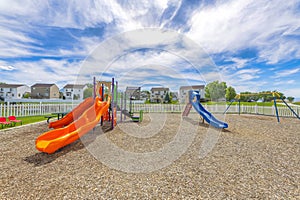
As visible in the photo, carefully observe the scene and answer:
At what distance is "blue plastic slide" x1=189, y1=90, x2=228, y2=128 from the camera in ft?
24.6

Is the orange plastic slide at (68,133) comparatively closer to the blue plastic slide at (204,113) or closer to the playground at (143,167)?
the playground at (143,167)

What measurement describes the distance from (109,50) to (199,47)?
440cm

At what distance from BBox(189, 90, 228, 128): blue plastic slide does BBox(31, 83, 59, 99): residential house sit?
56.8 meters

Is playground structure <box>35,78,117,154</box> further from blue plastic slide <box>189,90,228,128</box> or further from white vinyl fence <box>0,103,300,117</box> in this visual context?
white vinyl fence <box>0,103,300,117</box>

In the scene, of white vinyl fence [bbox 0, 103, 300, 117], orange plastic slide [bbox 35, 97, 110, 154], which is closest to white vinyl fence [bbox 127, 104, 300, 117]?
white vinyl fence [bbox 0, 103, 300, 117]

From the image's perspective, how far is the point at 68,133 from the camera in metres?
4.58

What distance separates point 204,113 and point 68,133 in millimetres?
7089

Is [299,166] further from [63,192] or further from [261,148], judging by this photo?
[63,192]

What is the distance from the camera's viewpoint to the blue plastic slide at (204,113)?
7.49m

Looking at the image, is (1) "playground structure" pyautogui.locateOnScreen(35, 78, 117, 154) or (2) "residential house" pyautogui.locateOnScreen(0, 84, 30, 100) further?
(2) "residential house" pyautogui.locateOnScreen(0, 84, 30, 100)

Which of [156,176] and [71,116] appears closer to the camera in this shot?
[156,176]

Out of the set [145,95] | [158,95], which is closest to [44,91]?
[145,95]

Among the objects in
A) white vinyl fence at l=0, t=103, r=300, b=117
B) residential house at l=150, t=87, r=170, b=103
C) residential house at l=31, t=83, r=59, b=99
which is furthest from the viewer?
residential house at l=31, t=83, r=59, b=99

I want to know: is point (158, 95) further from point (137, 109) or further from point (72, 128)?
point (72, 128)
